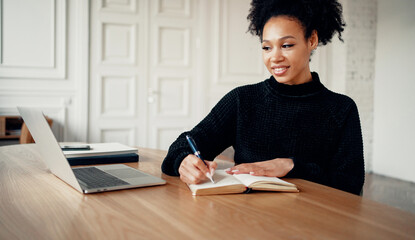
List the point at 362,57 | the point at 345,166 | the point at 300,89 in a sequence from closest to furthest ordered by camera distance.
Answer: the point at 345,166 → the point at 300,89 → the point at 362,57

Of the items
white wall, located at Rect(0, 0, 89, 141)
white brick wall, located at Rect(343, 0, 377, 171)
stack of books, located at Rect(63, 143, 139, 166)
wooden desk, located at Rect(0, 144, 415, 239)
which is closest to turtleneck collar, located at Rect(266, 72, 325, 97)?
wooden desk, located at Rect(0, 144, 415, 239)

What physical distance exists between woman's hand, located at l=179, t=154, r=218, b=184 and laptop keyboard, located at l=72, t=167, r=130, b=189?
0.53ft

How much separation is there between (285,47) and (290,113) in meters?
0.25

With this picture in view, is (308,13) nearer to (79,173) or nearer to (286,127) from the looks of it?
(286,127)

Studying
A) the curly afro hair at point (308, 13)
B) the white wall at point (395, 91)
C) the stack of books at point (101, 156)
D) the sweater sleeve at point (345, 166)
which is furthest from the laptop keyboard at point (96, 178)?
the white wall at point (395, 91)

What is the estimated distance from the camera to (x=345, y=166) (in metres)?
1.27

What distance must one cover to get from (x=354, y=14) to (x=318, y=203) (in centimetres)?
465

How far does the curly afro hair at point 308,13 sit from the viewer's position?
1.43 m

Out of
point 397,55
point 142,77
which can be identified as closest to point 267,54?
point 142,77

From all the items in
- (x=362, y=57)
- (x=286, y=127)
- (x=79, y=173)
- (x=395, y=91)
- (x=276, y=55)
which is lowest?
(x=79, y=173)

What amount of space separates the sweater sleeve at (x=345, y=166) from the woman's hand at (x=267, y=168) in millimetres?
27

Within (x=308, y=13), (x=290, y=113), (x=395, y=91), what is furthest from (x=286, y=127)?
(x=395, y=91)

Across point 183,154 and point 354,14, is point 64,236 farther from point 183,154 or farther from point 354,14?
point 354,14

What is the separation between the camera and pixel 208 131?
1.51 meters
